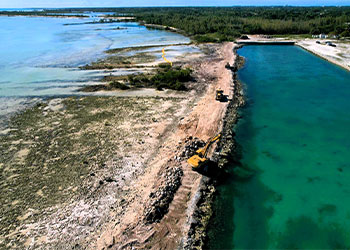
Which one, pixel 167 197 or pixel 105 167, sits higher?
pixel 167 197

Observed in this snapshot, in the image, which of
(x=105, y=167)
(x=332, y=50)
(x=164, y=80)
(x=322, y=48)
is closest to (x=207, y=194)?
(x=105, y=167)

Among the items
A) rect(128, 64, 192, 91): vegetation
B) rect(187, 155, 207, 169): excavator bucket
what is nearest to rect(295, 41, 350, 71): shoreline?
rect(128, 64, 192, 91): vegetation

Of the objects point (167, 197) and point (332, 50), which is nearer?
point (167, 197)

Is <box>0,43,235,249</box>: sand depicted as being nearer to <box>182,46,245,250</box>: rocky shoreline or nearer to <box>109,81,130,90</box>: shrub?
<box>182,46,245,250</box>: rocky shoreline

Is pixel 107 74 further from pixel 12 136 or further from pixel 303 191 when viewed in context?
pixel 303 191

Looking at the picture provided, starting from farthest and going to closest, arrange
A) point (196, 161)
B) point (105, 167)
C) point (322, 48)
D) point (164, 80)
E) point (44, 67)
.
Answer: point (322, 48) < point (44, 67) < point (164, 80) < point (105, 167) < point (196, 161)

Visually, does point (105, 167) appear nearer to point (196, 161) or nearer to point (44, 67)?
point (196, 161)

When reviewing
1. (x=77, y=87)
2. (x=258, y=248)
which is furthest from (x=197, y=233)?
(x=77, y=87)
